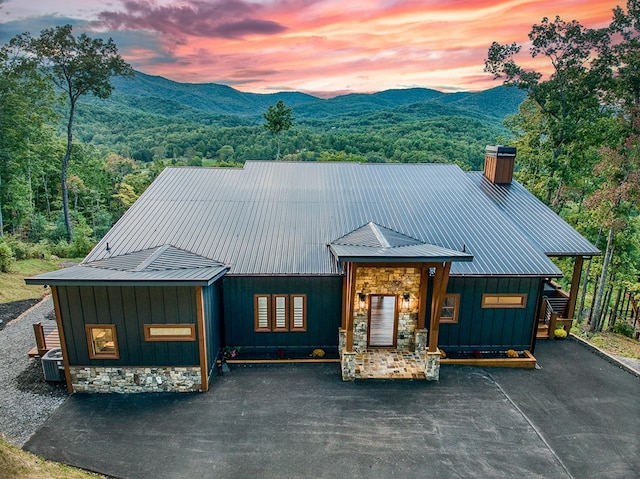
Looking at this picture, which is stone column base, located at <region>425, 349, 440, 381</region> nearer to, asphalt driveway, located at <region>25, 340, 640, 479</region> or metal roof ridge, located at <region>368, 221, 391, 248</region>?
asphalt driveway, located at <region>25, 340, 640, 479</region>

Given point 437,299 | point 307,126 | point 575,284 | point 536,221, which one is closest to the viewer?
point 437,299

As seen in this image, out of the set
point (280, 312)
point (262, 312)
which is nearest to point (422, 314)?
point (280, 312)

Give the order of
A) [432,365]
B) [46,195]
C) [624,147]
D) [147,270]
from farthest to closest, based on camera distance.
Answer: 1. [46,195]
2. [624,147]
3. [432,365]
4. [147,270]

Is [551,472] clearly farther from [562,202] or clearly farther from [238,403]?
[562,202]

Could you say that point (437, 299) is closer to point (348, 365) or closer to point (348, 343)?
point (348, 343)

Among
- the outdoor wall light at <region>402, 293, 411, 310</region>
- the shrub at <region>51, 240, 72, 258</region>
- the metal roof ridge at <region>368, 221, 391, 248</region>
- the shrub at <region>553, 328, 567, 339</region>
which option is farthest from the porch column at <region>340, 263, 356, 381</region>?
the shrub at <region>51, 240, 72, 258</region>

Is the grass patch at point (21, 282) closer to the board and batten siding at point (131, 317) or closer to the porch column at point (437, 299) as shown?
the board and batten siding at point (131, 317)
